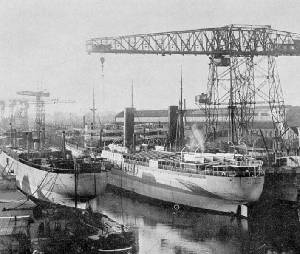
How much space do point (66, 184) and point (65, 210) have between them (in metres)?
5.05

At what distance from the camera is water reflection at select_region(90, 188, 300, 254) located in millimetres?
27078

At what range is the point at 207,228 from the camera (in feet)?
102

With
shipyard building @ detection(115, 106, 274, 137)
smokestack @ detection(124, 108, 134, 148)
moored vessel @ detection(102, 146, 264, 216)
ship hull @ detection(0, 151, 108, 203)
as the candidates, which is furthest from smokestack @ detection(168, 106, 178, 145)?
ship hull @ detection(0, 151, 108, 203)

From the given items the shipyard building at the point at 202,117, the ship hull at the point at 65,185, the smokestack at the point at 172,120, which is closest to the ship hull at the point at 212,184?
the ship hull at the point at 65,185

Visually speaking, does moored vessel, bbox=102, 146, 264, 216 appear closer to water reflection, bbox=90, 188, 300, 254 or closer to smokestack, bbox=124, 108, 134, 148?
water reflection, bbox=90, 188, 300, 254

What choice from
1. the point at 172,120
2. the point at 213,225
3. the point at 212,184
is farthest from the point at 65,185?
the point at 172,120

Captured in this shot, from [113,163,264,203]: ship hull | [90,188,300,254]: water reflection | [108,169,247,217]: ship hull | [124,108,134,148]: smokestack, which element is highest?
Answer: [124,108,134,148]: smokestack

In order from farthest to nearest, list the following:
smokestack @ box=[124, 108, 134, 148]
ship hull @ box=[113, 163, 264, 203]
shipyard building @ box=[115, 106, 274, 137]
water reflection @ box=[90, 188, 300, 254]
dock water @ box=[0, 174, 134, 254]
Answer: shipyard building @ box=[115, 106, 274, 137]
smokestack @ box=[124, 108, 134, 148]
ship hull @ box=[113, 163, 264, 203]
water reflection @ box=[90, 188, 300, 254]
dock water @ box=[0, 174, 134, 254]

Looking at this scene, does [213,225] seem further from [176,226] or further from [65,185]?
[65,185]

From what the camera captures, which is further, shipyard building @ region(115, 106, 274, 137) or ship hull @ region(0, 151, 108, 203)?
shipyard building @ region(115, 106, 274, 137)

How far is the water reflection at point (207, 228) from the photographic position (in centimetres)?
2708

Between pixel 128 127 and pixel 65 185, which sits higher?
pixel 128 127

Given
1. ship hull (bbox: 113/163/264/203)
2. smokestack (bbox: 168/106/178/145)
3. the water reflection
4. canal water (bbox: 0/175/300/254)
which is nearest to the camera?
canal water (bbox: 0/175/300/254)

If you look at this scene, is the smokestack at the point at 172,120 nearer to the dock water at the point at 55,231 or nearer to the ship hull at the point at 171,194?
the ship hull at the point at 171,194
